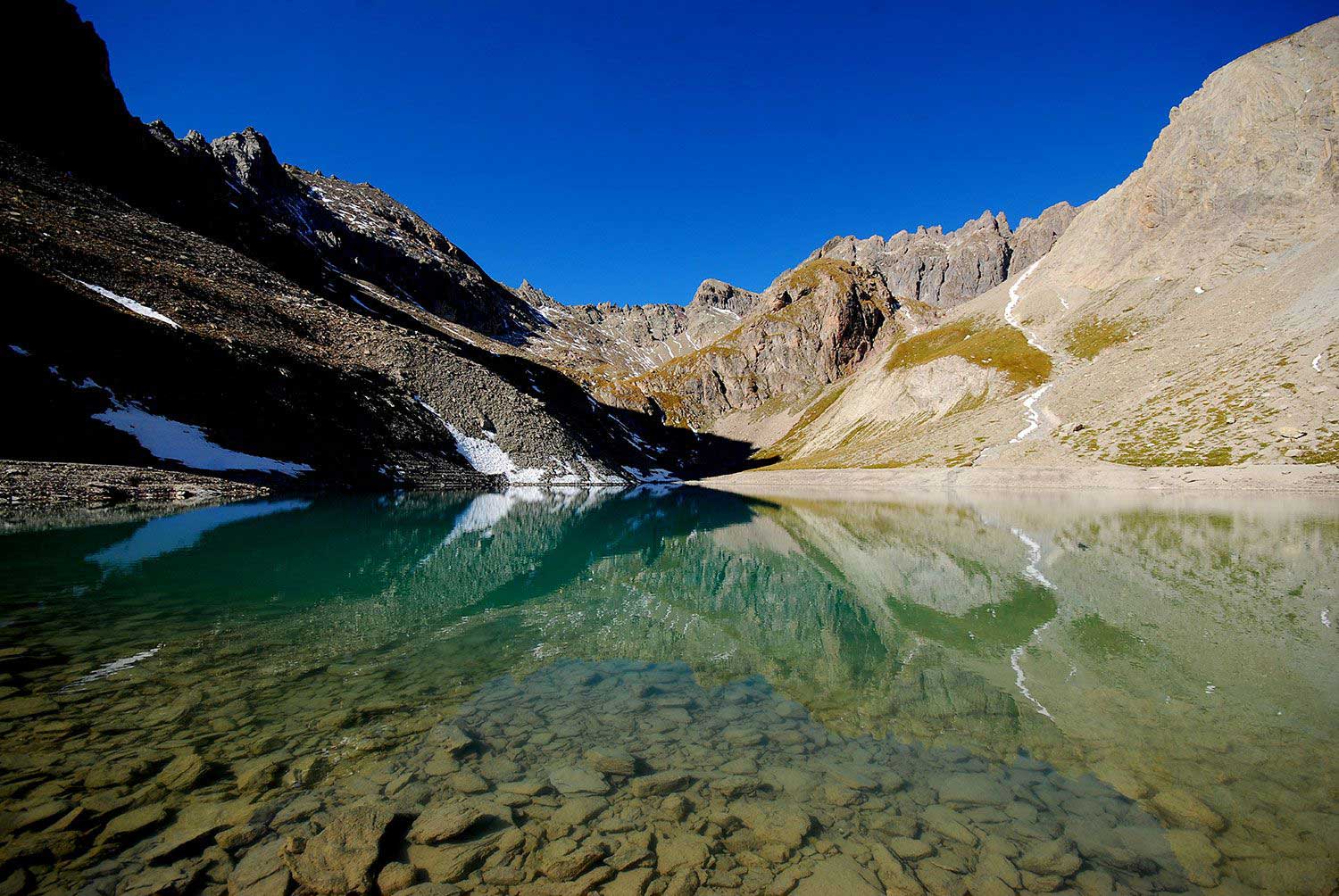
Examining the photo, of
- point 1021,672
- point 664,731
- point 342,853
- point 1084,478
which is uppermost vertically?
point 342,853

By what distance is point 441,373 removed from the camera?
10300cm

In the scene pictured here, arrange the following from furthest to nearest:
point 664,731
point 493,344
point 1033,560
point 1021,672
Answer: point 493,344, point 1033,560, point 1021,672, point 664,731

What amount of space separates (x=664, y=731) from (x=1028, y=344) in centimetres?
15096

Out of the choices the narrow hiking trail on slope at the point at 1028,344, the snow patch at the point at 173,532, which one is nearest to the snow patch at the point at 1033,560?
the snow patch at the point at 173,532

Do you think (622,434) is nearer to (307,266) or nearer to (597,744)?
(307,266)

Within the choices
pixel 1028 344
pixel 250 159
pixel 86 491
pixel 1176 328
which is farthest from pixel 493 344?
pixel 1176 328

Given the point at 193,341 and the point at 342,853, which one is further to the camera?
Answer: the point at 193,341

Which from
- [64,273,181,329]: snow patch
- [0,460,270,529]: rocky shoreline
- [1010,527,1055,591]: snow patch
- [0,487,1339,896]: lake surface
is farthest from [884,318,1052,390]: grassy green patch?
[64,273,181,329]: snow patch

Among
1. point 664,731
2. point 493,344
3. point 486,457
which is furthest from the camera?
point 493,344

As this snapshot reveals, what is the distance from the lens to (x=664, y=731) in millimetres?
11469

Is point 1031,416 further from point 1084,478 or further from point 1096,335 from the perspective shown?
point 1096,335

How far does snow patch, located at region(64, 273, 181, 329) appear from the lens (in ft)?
215

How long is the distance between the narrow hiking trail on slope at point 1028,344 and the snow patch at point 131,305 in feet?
404

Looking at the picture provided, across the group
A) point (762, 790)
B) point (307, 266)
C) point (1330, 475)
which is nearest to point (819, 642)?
point (762, 790)
